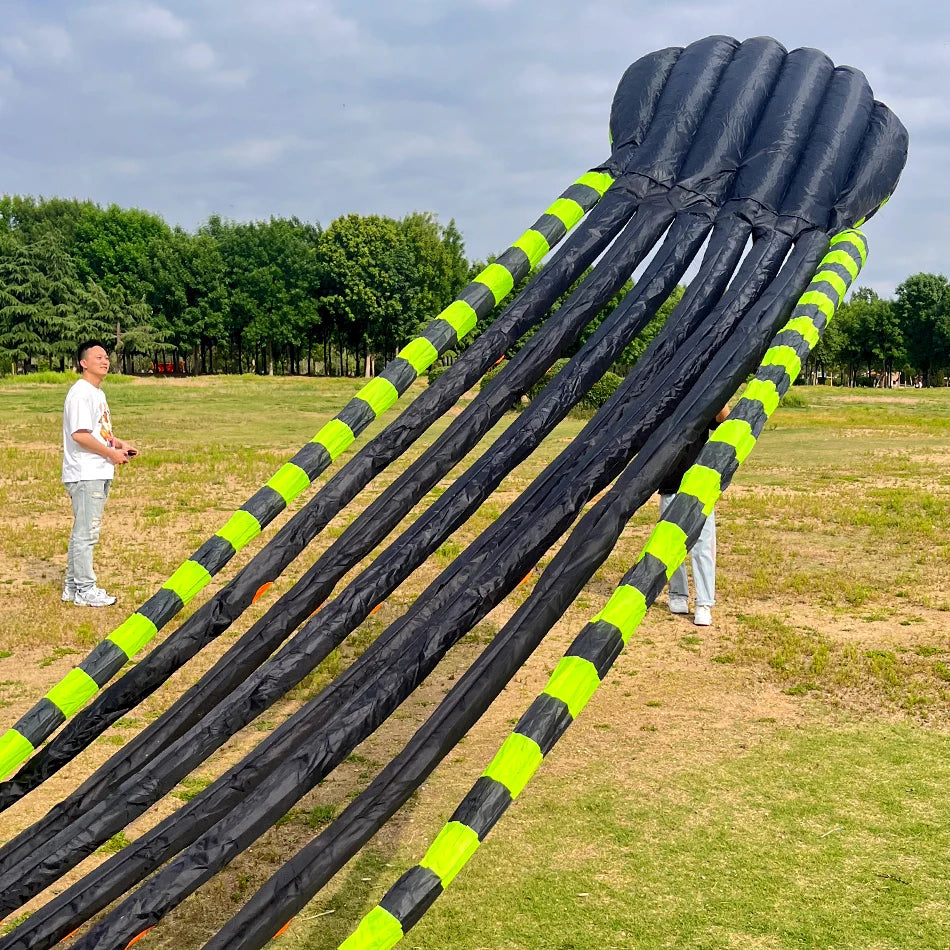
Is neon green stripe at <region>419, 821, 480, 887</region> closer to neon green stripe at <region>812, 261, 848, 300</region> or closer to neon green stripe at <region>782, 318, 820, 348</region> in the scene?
neon green stripe at <region>782, 318, 820, 348</region>

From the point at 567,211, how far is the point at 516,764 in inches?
125

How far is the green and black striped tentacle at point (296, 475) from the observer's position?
3561 millimetres

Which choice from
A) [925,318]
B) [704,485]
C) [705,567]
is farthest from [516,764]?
[925,318]

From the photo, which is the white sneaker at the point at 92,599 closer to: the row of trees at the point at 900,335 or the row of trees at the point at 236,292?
the row of trees at the point at 236,292

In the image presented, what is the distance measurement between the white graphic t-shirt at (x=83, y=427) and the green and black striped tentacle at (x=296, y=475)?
389cm

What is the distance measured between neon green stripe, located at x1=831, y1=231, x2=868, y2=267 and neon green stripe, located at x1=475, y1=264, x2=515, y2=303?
1.61 meters

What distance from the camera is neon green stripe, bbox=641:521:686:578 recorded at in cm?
314

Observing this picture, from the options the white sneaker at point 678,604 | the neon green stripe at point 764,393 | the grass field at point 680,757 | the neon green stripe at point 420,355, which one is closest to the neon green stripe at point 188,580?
the grass field at point 680,757

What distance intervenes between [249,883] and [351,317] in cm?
5388

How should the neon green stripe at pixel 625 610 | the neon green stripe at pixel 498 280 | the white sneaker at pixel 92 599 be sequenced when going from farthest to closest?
1. the white sneaker at pixel 92 599
2. the neon green stripe at pixel 498 280
3. the neon green stripe at pixel 625 610

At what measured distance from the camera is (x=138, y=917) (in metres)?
2.50

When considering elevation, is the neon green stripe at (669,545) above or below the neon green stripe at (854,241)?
below

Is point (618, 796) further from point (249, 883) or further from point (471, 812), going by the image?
point (471, 812)

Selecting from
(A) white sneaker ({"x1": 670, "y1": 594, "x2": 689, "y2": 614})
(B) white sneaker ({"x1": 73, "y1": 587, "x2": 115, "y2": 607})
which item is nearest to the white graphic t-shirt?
(B) white sneaker ({"x1": 73, "y1": 587, "x2": 115, "y2": 607})
